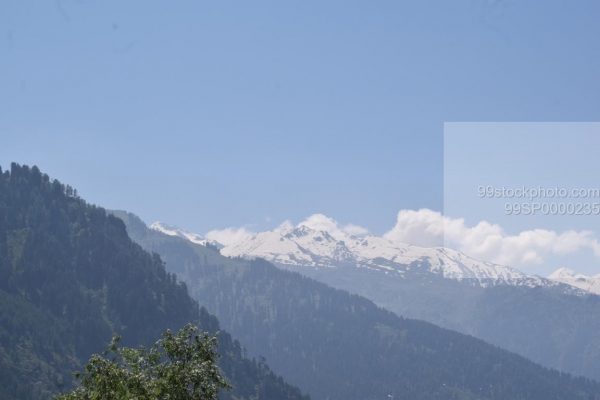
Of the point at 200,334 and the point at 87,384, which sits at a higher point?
the point at 200,334

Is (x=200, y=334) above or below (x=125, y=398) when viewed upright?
above

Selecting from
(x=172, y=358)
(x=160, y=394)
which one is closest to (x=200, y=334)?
(x=172, y=358)

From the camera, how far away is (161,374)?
67.6 metres

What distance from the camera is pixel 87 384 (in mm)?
68938

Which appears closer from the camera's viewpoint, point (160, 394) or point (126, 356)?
point (160, 394)

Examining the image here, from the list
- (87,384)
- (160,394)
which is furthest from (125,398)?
(87,384)

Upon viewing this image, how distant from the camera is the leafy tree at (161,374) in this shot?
64.2m

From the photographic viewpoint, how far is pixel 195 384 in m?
65.4

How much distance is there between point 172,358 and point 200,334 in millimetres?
3689

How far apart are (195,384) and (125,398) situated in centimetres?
567

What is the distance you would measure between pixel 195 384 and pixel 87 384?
10.1 metres

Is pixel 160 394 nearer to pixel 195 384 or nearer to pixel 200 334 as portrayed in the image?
pixel 195 384

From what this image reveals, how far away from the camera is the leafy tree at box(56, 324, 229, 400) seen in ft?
211

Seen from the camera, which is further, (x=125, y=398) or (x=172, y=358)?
(x=172, y=358)
